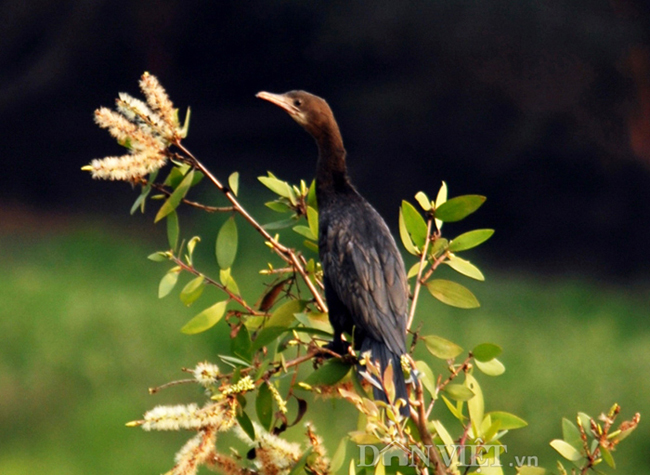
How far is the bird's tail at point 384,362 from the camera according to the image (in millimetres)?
995

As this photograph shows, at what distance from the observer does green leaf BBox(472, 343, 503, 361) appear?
0.97 metres

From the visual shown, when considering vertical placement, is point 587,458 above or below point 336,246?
below

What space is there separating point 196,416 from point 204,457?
5 centimetres

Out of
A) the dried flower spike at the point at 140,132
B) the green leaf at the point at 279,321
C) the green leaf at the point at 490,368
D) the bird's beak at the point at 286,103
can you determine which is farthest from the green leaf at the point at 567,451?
the bird's beak at the point at 286,103

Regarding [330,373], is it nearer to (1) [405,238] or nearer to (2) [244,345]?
(2) [244,345]

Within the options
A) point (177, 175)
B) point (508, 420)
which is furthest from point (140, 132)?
point (508, 420)

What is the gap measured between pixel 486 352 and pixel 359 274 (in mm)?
257

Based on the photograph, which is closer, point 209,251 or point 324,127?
point 324,127

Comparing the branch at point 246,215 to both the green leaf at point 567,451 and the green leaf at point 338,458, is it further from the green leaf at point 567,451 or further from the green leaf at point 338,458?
the green leaf at point 567,451

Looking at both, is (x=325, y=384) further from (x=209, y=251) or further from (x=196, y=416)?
(x=209, y=251)

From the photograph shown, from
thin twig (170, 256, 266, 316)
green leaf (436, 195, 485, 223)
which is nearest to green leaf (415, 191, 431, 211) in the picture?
green leaf (436, 195, 485, 223)

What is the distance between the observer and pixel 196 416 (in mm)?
829

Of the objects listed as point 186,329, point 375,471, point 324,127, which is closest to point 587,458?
point 375,471

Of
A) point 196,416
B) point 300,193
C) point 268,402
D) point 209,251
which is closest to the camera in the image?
point 196,416
